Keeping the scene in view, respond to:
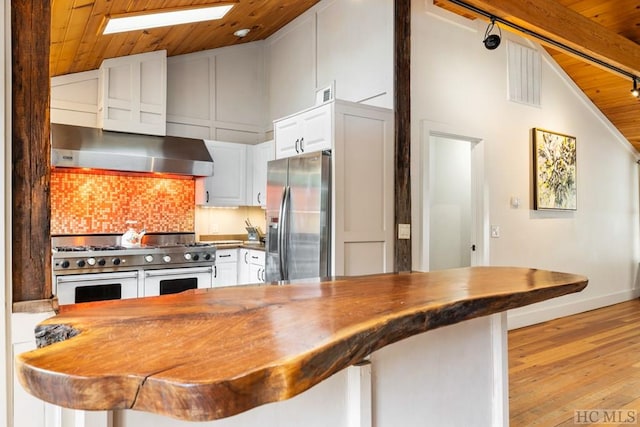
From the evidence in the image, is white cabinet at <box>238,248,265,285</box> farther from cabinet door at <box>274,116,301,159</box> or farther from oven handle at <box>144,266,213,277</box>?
cabinet door at <box>274,116,301,159</box>

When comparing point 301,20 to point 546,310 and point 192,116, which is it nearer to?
point 192,116

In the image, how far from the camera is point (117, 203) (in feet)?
15.1

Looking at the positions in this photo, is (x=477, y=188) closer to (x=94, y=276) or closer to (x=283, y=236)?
(x=283, y=236)

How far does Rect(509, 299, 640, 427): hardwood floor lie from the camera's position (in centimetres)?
267

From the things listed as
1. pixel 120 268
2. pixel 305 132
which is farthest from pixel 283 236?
pixel 120 268

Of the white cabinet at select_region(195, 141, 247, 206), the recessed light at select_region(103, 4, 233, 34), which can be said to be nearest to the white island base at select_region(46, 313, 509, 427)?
the recessed light at select_region(103, 4, 233, 34)

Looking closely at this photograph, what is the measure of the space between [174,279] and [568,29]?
4.39 meters

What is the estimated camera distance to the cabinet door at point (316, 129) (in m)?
3.34

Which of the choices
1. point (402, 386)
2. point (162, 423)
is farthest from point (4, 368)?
point (402, 386)

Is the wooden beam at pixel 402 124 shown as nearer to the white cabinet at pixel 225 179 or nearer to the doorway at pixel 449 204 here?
the doorway at pixel 449 204

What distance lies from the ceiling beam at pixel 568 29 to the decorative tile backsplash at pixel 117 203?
11.7 ft

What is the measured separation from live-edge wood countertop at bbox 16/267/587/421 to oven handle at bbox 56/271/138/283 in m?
3.02

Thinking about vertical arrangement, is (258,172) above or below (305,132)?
below

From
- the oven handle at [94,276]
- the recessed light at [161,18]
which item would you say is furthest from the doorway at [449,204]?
the oven handle at [94,276]
